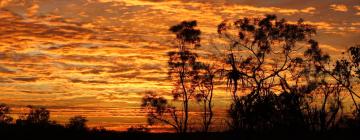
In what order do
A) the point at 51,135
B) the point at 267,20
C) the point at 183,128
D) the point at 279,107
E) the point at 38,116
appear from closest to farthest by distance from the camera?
the point at 267,20
the point at 279,107
the point at 183,128
the point at 51,135
the point at 38,116

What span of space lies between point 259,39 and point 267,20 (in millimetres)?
2121

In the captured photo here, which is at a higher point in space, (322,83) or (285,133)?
(322,83)

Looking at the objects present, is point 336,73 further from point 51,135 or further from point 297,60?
point 51,135

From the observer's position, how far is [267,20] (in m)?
51.3

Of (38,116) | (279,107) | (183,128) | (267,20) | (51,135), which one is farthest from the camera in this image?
(38,116)

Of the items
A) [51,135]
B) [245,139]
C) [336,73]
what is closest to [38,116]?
[51,135]

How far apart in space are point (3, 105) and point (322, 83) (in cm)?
6329

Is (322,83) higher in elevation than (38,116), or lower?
higher

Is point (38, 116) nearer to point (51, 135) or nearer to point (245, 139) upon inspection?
point (51, 135)

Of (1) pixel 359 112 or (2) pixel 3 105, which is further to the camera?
(2) pixel 3 105

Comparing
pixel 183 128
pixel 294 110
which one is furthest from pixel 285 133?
pixel 183 128

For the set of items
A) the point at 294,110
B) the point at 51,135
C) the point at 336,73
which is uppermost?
the point at 336,73

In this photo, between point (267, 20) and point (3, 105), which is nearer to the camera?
point (267, 20)

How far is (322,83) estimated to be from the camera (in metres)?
57.7
